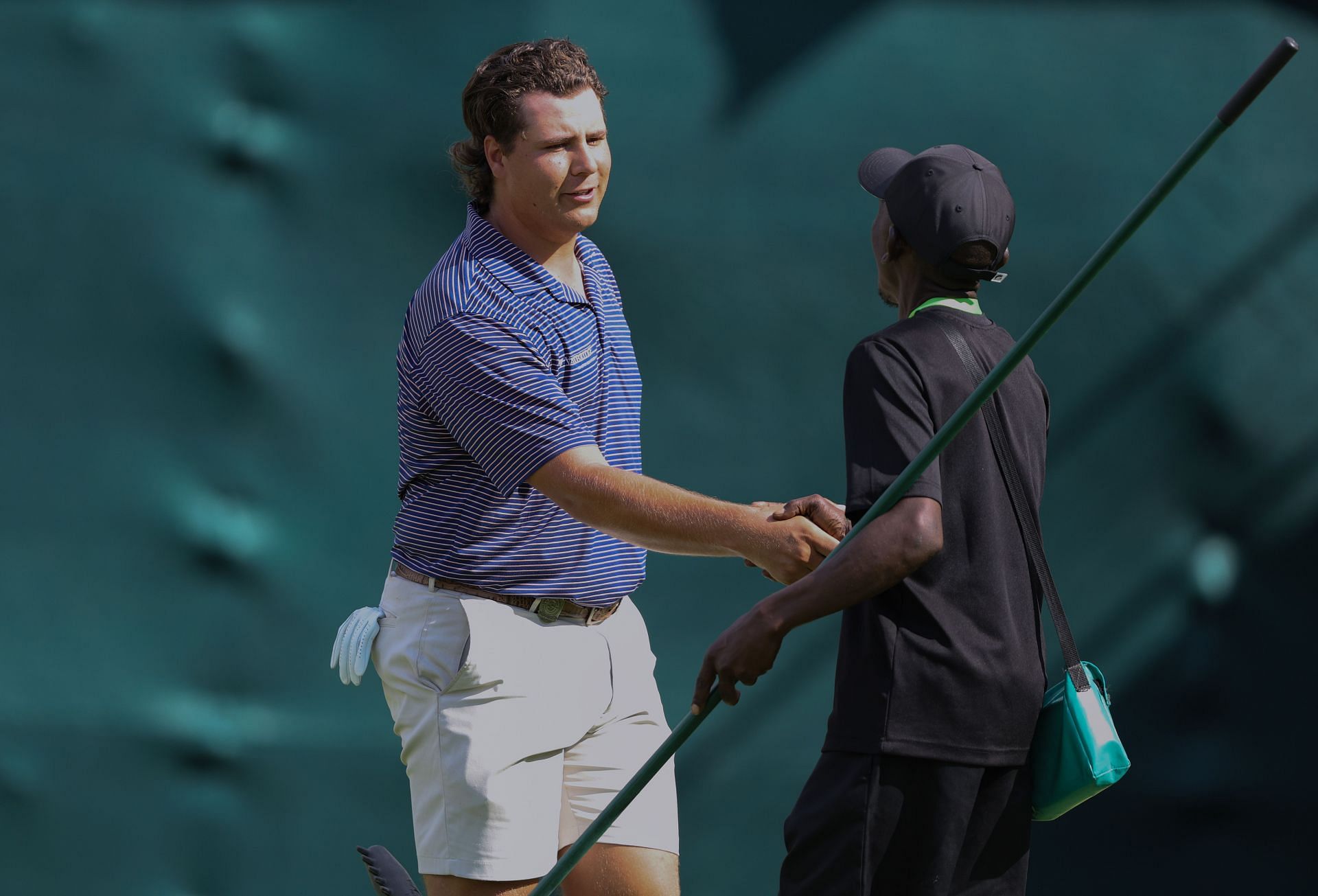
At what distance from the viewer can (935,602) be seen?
2406 millimetres

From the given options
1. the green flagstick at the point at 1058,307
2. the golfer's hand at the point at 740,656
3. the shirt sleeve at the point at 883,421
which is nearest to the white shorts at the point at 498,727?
the green flagstick at the point at 1058,307

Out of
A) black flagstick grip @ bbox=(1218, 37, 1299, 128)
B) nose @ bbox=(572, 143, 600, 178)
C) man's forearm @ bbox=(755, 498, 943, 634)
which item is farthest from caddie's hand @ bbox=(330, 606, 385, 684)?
black flagstick grip @ bbox=(1218, 37, 1299, 128)

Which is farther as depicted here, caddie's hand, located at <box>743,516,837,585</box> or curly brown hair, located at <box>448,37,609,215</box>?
curly brown hair, located at <box>448,37,609,215</box>

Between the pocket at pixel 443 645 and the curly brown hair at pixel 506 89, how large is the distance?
0.78m

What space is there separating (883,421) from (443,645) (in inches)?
38.2

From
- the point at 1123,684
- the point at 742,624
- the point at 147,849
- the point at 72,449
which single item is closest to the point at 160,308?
the point at 72,449

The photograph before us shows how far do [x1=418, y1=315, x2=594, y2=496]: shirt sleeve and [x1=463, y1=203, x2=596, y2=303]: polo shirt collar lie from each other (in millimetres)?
132

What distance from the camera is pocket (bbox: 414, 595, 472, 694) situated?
2.90 metres

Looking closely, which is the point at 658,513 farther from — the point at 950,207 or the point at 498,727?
the point at 950,207

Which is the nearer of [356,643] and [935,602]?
[935,602]

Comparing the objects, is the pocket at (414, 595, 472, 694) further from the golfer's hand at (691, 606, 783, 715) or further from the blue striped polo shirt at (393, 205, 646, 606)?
the golfer's hand at (691, 606, 783, 715)

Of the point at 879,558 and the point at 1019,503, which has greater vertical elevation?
the point at 1019,503

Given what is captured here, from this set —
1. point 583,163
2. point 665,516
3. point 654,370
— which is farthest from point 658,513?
point 654,370

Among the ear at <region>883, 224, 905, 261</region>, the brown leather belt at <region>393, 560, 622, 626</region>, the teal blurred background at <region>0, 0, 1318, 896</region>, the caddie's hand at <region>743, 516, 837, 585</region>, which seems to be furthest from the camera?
the teal blurred background at <region>0, 0, 1318, 896</region>
